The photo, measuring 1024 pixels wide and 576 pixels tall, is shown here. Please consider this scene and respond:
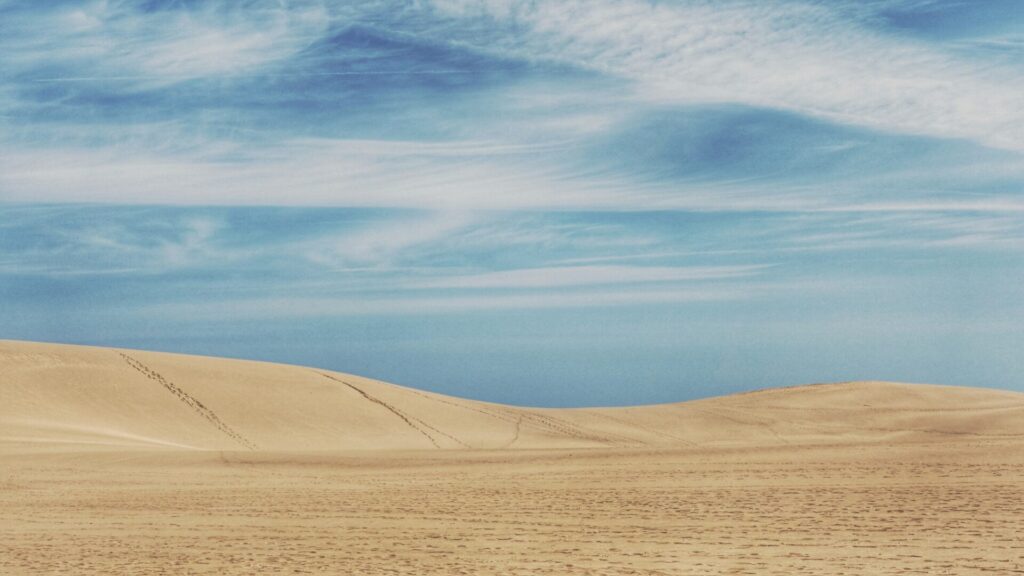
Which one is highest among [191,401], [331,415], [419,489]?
[191,401]

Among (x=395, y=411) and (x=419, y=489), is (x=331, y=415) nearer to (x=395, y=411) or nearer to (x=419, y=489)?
(x=395, y=411)

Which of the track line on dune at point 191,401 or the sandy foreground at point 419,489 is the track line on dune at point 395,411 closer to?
the sandy foreground at point 419,489

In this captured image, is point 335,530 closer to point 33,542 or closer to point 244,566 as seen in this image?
point 244,566

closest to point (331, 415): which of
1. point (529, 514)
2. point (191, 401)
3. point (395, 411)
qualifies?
point (395, 411)

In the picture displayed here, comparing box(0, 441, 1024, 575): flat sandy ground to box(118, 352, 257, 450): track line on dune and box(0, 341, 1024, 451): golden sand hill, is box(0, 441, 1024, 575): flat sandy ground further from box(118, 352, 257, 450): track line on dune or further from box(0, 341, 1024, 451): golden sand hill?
box(118, 352, 257, 450): track line on dune

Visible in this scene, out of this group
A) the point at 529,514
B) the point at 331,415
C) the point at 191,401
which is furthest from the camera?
the point at 331,415

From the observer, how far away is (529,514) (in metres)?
15.2

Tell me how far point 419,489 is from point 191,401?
60.9ft

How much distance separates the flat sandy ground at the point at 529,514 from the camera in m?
11.5

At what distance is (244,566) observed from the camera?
37.9 feet

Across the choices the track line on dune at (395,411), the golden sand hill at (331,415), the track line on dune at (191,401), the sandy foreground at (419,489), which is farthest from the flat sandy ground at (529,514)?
the track line on dune at (395,411)

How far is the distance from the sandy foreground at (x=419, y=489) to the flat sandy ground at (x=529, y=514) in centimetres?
6

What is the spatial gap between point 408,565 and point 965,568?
6.13 metres

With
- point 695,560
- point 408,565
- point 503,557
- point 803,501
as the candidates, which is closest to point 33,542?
point 408,565
